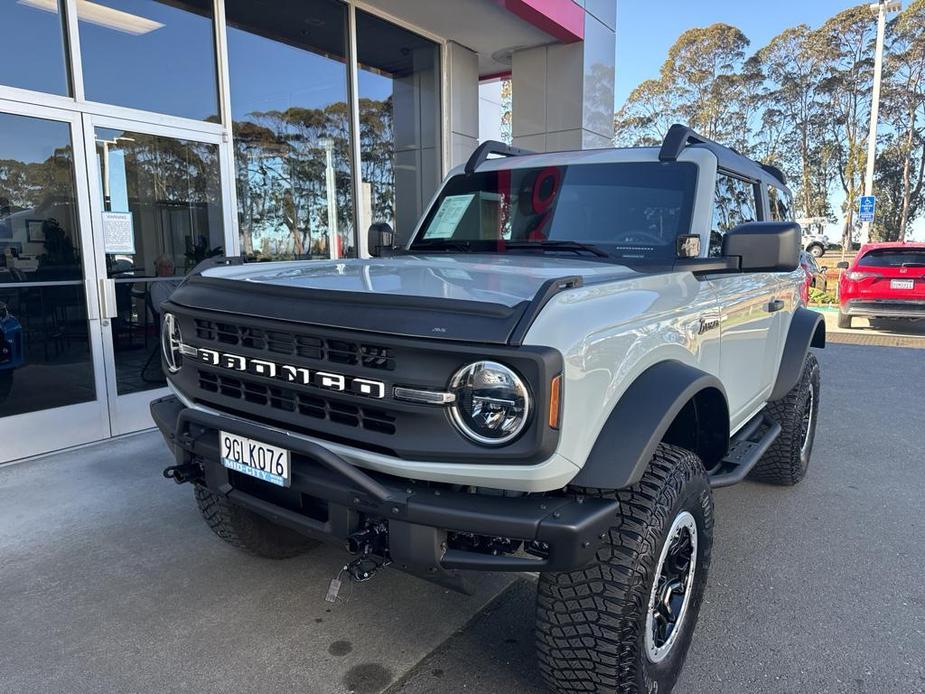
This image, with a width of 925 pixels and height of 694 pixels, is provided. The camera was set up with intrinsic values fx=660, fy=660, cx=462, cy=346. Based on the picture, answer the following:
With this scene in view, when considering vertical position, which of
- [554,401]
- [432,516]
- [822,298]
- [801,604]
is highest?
[554,401]

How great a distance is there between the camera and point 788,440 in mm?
4121

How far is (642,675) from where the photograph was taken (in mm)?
2100

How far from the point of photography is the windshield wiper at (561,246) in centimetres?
300

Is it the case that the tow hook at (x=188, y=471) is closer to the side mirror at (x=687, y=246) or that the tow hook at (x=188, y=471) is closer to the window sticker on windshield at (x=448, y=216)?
the window sticker on windshield at (x=448, y=216)

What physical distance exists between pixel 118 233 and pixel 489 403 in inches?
181

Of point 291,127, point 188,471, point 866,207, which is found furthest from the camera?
point 866,207

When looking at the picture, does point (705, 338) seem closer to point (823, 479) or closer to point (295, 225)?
point (823, 479)

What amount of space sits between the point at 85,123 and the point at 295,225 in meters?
2.58


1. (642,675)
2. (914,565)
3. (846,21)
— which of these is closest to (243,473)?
(642,675)

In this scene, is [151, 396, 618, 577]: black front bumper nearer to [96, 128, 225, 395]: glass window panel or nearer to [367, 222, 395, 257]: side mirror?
[367, 222, 395, 257]: side mirror

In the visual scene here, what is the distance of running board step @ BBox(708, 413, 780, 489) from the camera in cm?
288

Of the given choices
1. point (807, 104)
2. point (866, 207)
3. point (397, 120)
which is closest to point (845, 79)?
point (807, 104)

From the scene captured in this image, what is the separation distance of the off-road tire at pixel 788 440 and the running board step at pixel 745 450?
11 centimetres

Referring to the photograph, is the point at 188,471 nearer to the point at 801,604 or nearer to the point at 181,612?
the point at 181,612
